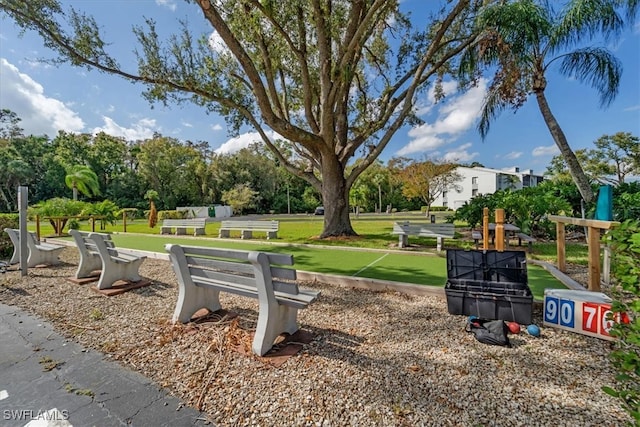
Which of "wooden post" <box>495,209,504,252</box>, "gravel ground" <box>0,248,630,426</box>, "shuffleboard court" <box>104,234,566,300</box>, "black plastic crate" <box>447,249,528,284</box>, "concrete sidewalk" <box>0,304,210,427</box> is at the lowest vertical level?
"concrete sidewalk" <box>0,304,210,427</box>

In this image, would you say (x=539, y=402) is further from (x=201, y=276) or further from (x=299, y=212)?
(x=299, y=212)

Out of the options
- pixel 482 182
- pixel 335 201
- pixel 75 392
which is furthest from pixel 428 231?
pixel 482 182

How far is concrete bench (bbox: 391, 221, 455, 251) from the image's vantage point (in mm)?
7699

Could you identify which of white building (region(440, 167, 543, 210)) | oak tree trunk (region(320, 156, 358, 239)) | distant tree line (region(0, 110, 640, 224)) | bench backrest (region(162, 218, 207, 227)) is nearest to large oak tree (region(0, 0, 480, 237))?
oak tree trunk (region(320, 156, 358, 239))

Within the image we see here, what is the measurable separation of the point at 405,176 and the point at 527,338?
2839 cm

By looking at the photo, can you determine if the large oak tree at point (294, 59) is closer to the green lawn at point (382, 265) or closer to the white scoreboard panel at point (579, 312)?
the green lawn at point (382, 265)

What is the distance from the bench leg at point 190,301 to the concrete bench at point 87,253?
A: 2539 mm

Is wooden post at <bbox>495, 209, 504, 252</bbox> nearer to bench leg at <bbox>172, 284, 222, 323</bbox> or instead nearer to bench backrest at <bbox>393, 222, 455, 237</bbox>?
bench backrest at <bbox>393, 222, 455, 237</bbox>

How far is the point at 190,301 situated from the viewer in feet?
11.8

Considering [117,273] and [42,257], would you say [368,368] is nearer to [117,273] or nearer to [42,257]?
[117,273]

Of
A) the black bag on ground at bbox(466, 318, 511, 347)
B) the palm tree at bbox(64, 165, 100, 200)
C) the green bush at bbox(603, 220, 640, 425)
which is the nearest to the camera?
the green bush at bbox(603, 220, 640, 425)

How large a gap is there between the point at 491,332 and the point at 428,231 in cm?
518

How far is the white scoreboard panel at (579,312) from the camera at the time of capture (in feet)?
9.85

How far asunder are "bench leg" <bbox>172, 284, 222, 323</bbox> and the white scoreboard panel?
13.3 ft
